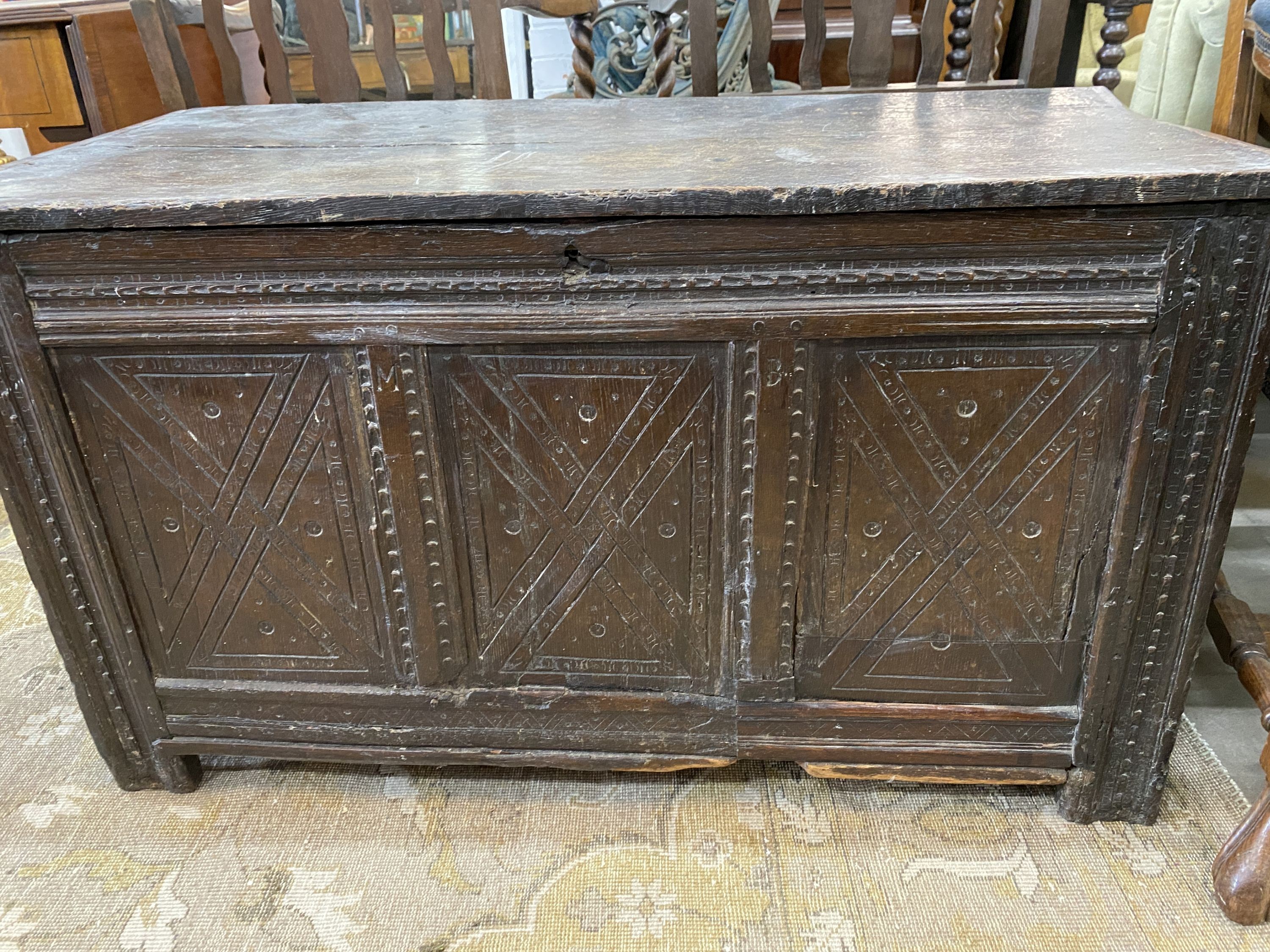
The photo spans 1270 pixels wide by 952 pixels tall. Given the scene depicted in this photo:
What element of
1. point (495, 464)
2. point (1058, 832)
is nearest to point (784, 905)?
point (1058, 832)

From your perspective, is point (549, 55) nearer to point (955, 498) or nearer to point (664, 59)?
point (664, 59)

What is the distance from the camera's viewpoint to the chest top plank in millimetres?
1015

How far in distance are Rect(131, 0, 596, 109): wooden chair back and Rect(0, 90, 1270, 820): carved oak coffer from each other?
75cm

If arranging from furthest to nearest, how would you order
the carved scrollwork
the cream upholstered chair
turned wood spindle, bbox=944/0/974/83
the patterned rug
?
1. the carved scrollwork
2. turned wood spindle, bbox=944/0/974/83
3. the cream upholstered chair
4. the patterned rug

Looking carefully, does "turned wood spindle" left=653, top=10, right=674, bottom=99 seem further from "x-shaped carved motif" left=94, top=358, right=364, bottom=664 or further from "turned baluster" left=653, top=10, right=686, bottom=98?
"x-shaped carved motif" left=94, top=358, right=364, bottom=664

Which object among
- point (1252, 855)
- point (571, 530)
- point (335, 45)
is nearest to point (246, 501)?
point (571, 530)

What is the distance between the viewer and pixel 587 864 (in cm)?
134

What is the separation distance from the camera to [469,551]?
50.3 inches

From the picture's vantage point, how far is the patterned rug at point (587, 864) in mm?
1238

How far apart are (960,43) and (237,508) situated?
2.30 meters

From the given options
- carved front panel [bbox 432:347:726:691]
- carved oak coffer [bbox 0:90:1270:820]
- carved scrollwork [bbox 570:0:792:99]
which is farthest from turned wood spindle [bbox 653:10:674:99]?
carved front panel [bbox 432:347:726:691]

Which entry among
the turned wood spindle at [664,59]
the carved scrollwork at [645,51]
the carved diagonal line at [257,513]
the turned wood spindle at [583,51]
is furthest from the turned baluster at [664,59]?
the carved diagonal line at [257,513]

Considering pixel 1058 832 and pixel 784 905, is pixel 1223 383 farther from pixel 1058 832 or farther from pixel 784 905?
pixel 784 905

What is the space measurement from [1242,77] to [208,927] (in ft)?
6.97
